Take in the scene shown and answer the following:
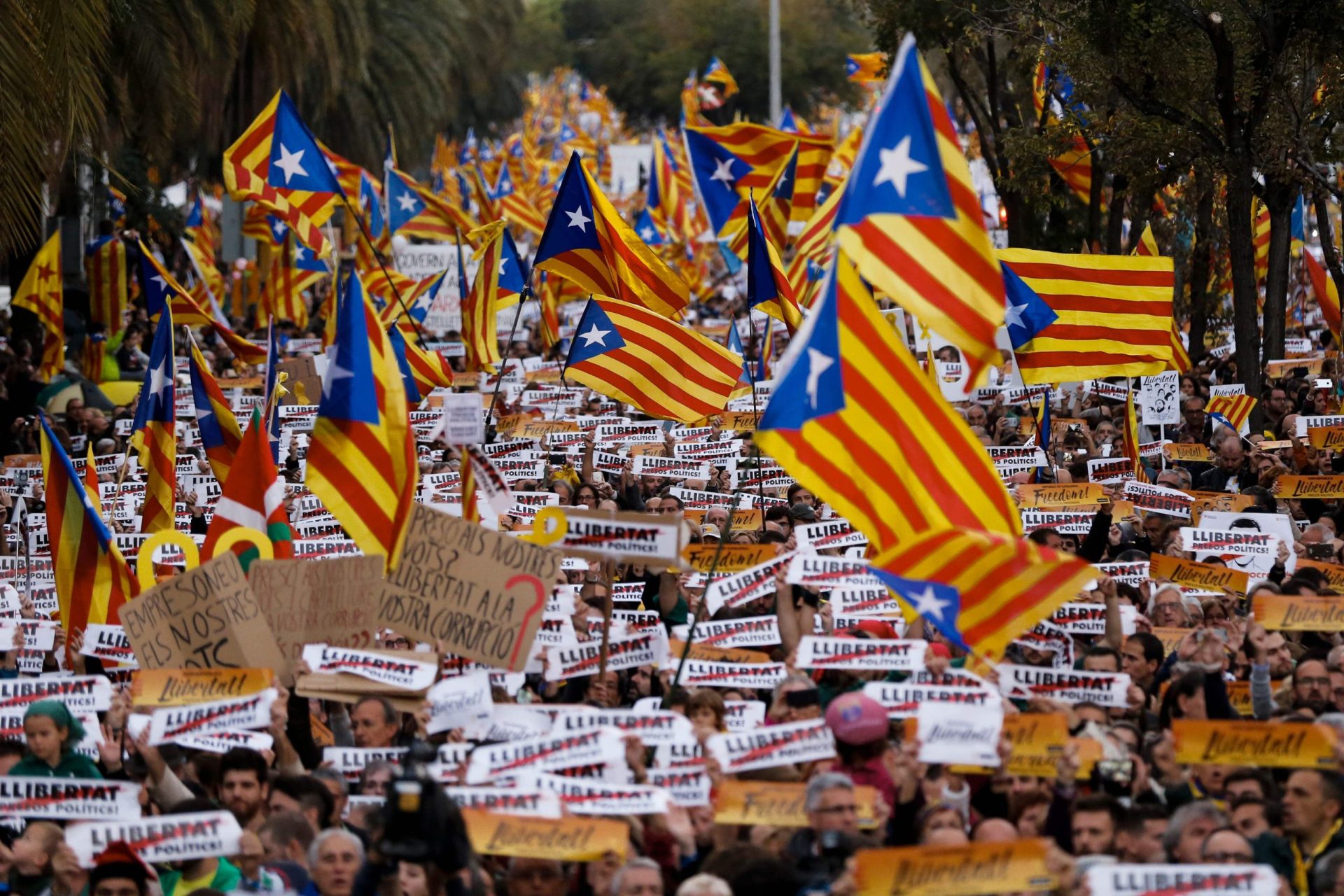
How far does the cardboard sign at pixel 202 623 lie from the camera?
8594mm

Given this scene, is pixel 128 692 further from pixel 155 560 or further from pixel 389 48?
pixel 389 48

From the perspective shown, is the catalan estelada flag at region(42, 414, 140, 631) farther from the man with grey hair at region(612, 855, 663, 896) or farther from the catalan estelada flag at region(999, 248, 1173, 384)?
the catalan estelada flag at region(999, 248, 1173, 384)

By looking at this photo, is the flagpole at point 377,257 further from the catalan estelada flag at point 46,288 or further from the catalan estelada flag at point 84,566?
the catalan estelada flag at point 84,566

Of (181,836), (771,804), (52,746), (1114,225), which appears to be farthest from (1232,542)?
(1114,225)

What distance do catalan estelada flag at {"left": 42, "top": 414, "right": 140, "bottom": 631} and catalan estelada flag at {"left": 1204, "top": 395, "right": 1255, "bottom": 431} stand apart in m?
9.57

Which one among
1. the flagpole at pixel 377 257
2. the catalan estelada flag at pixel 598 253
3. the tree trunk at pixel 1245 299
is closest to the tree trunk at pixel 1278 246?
the tree trunk at pixel 1245 299

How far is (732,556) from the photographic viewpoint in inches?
407

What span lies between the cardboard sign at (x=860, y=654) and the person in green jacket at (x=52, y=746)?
278cm

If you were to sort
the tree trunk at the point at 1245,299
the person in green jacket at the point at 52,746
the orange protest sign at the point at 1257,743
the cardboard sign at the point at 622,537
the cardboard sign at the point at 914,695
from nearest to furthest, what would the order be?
1. the orange protest sign at the point at 1257,743
2. the cardboard sign at the point at 914,695
3. the person in green jacket at the point at 52,746
4. the cardboard sign at the point at 622,537
5. the tree trunk at the point at 1245,299

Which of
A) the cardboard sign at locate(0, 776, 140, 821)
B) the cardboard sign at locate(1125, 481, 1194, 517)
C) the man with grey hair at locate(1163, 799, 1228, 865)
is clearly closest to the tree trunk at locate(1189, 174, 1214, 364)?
the cardboard sign at locate(1125, 481, 1194, 517)

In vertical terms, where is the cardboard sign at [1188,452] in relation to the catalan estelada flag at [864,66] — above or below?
below

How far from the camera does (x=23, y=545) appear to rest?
14.7 metres

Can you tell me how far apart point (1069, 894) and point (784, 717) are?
6.20 ft

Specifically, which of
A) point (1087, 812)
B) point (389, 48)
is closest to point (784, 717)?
point (1087, 812)
